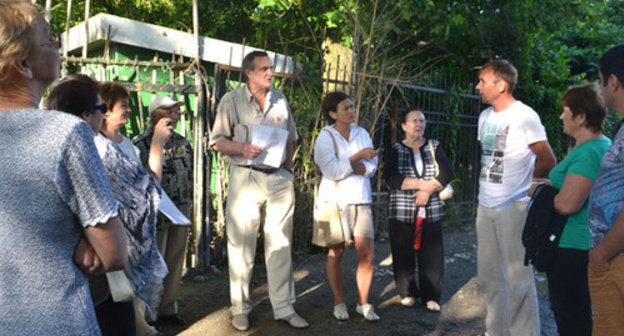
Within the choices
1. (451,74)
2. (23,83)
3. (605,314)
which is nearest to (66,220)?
(23,83)

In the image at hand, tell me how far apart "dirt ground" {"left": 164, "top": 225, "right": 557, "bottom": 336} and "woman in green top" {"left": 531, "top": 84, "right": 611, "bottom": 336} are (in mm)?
1711

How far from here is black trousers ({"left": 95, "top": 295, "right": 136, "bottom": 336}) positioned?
2.23 meters

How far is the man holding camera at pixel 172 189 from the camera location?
14.7 ft

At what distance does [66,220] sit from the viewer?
5.18 ft

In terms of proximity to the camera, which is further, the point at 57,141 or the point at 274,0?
the point at 274,0

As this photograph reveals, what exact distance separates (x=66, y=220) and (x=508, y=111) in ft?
10.8

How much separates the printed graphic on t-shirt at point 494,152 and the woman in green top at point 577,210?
0.73 m

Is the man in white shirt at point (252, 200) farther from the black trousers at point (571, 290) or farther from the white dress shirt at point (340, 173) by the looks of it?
the black trousers at point (571, 290)

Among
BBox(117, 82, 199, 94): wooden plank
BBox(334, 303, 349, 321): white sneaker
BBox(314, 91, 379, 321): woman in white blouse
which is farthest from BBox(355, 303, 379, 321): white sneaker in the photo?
BBox(117, 82, 199, 94): wooden plank

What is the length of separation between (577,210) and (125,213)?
2398mm

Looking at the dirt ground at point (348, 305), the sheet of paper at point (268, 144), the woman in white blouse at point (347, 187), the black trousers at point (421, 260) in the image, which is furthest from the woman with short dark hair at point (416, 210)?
the sheet of paper at point (268, 144)

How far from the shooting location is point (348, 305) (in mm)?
5441

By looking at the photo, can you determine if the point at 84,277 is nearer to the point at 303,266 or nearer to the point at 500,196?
the point at 500,196

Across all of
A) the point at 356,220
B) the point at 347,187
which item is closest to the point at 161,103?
the point at 347,187
